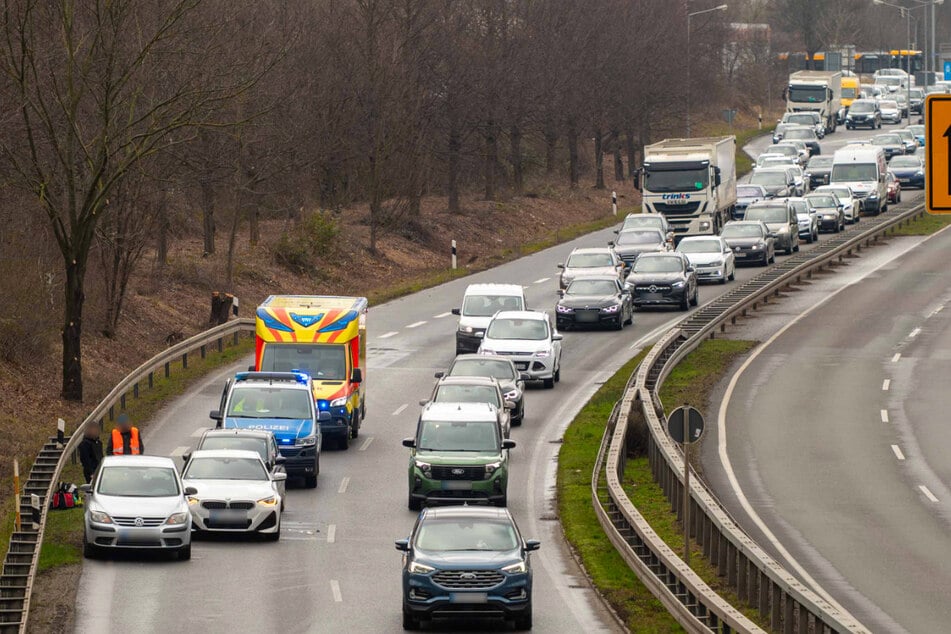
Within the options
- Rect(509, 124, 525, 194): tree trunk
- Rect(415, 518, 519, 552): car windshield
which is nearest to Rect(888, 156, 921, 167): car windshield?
Rect(509, 124, 525, 194): tree trunk

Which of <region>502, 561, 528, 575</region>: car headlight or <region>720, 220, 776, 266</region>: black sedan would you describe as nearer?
<region>502, 561, 528, 575</region>: car headlight

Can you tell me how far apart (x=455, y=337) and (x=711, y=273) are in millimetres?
12578

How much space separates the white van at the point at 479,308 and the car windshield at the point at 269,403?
37.7 ft

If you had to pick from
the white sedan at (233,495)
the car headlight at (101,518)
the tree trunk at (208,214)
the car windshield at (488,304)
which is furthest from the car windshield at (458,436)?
the tree trunk at (208,214)

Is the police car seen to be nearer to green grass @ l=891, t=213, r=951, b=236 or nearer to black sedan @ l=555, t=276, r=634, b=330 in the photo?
black sedan @ l=555, t=276, r=634, b=330

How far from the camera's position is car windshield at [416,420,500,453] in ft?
88.1

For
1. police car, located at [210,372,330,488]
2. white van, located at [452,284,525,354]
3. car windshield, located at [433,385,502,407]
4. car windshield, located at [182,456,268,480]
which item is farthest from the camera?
white van, located at [452,284,525,354]

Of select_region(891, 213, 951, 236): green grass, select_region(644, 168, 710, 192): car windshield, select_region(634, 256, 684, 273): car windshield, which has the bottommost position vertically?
select_region(891, 213, 951, 236): green grass

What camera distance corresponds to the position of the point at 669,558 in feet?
67.5

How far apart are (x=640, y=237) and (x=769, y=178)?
20.8 m

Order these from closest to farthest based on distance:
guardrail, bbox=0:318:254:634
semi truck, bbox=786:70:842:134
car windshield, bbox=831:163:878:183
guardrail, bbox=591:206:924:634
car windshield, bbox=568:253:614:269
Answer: guardrail, bbox=591:206:924:634, guardrail, bbox=0:318:254:634, car windshield, bbox=568:253:614:269, car windshield, bbox=831:163:878:183, semi truck, bbox=786:70:842:134

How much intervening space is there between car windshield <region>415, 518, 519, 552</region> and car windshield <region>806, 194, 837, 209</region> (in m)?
48.1

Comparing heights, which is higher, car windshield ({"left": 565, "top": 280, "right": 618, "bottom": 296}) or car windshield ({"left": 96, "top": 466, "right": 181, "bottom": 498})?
car windshield ({"left": 96, "top": 466, "right": 181, "bottom": 498})

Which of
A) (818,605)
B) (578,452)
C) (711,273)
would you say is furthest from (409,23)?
(818,605)
